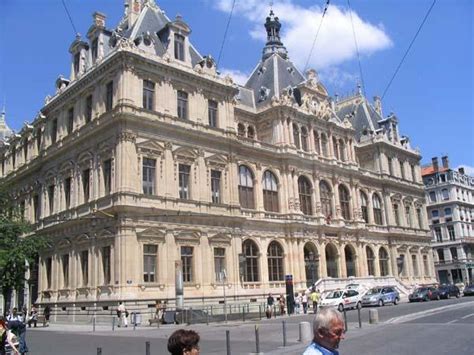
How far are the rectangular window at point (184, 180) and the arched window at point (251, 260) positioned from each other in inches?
277

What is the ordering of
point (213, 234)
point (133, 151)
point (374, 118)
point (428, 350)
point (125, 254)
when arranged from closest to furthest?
point (428, 350), point (125, 254), point (133, 151), point (213, 234), point (374, 118)

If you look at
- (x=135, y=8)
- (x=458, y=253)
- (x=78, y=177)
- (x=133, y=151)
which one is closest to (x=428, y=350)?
(x=133, y=151)

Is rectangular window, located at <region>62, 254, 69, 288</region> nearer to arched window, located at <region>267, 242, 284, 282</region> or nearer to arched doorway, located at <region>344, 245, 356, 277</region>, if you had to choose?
arched window, located at <region>267, 242, 284, 282</region>

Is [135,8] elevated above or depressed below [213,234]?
above

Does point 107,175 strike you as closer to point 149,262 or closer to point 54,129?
point 149,262

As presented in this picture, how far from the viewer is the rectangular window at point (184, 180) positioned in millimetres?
37266

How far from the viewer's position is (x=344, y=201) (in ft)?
173

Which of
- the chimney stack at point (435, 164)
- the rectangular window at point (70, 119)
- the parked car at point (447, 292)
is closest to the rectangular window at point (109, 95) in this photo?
the rectangular window at point (70, 119)

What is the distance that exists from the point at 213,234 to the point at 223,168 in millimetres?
5573

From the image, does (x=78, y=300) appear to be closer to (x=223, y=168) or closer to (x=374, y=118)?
(x=223, y=168)

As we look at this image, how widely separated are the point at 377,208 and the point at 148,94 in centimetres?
3258

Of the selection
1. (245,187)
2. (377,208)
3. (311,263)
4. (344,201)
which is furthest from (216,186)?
(377,208)

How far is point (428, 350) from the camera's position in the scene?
46.1 ft

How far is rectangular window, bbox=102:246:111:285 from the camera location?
111 feet
